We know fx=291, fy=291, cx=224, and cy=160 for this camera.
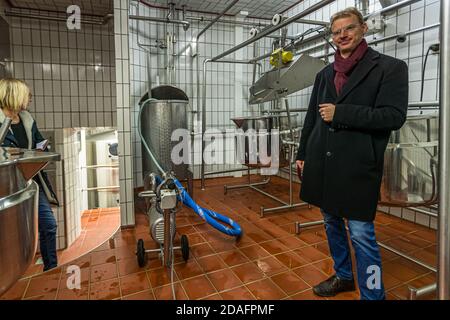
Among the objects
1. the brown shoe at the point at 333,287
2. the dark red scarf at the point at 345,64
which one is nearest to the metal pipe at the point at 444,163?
the dark red scarf at the point at 345,64

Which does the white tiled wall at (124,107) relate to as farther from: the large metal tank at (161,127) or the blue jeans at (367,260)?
the blue jeans at (367,260)

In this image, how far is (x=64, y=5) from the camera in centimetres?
318

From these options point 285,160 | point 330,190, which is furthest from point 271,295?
point 285,160

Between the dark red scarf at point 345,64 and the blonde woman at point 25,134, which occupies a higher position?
the dark red scarf at point 345,64

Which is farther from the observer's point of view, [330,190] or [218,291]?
[218,291]

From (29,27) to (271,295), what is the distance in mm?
3787

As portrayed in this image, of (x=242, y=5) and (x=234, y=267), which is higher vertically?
(x=242, y=5)

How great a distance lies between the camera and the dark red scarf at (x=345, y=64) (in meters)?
1.30

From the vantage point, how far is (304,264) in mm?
1835

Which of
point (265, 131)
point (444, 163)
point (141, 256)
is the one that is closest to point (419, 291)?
point (444, 163)

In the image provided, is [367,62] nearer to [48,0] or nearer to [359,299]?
[359,299]

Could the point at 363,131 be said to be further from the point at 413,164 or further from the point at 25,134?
the point at 25,134

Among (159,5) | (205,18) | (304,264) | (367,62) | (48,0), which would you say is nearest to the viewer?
(367,62)

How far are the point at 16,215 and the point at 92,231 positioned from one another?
11.6ft
